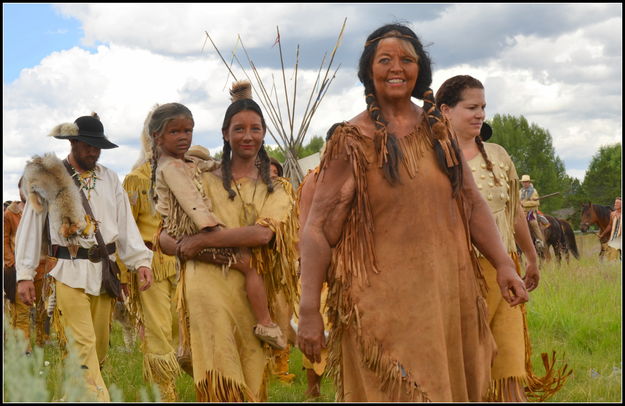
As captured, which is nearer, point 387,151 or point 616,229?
point 387,151

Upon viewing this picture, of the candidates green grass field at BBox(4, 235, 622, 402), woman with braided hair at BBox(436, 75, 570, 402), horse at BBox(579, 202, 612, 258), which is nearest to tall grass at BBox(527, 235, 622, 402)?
green grass field at BBox(4, 235, 622, 402)

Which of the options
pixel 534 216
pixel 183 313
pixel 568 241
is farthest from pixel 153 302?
pixel 568 241

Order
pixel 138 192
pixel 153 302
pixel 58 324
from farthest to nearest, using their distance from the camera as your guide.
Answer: pixel 138 192 < pixel 153 302 < pixel 58 324

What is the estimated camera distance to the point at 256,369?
203 inches

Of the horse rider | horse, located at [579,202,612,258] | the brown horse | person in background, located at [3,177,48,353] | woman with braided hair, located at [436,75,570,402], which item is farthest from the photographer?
horse, located at [579,202,612,258]

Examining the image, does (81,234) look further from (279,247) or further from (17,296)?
(17,296)

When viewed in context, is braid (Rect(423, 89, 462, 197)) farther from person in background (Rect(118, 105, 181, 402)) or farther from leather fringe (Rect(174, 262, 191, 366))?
person in background (Rect(118, 105, 181, 402))

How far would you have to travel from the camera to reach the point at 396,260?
12.3 feet

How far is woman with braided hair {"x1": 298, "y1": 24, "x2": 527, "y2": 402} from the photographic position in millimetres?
3732

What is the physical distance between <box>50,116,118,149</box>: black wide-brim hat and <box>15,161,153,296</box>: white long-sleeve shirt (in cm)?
21

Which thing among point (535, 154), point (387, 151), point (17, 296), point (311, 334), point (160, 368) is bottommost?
point (160, 368)

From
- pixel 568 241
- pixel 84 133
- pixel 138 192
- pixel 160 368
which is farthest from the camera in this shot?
pixel 568 241

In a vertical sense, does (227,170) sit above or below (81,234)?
above

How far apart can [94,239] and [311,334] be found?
2.95m
